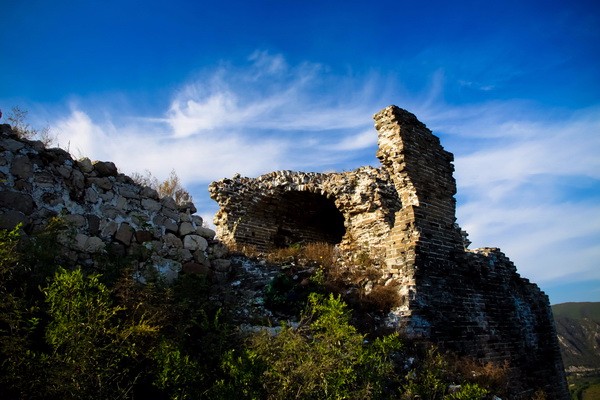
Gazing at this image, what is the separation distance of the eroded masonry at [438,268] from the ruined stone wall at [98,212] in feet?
9.87

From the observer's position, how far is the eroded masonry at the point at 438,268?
5.61 metres

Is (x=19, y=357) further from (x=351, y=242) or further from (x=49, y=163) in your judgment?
(x=351, y=242)

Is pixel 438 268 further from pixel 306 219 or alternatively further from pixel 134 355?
pixel 306 219

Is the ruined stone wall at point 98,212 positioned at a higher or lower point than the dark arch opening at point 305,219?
lower

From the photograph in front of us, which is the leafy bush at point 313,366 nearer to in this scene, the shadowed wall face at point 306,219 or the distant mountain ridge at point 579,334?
the shadowed wall face at point 306,219

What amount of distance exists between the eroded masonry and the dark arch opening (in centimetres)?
157

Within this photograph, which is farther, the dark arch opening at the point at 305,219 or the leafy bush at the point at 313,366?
the dark arch opening at the point at 305,219

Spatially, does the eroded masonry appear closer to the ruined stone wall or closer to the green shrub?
the ruined stone wall

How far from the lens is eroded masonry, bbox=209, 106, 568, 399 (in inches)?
221

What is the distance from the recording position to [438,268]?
596cm

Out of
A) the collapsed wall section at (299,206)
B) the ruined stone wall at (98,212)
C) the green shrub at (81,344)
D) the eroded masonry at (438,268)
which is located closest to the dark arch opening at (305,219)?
the collapsed wall section at (299,206)

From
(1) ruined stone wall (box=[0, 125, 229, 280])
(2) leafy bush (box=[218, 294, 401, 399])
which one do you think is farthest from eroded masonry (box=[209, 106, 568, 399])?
(1) ruined stone wall (box=[0, 125, 229, 280])

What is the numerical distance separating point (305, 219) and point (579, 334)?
40007mm

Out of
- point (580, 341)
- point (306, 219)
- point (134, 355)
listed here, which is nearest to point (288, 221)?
point (306, 219)
